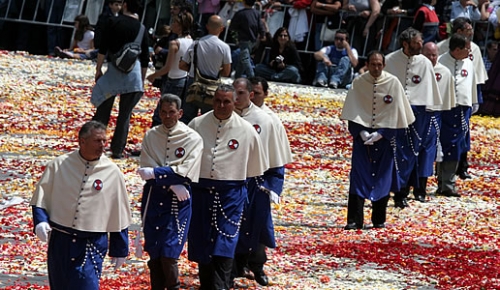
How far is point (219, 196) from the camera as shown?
11.8 m

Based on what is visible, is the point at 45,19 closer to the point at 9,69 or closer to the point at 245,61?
the point at 9,69

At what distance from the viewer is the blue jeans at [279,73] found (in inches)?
1000

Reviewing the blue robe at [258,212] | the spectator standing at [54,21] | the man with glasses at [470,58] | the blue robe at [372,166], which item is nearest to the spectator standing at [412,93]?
the blue robe at [372,166]

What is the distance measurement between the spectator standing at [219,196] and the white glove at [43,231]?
2.20 metres

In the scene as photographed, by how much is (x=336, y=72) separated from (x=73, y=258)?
52.1ft

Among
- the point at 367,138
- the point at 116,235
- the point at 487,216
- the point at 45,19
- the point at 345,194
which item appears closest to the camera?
the point at 116,235

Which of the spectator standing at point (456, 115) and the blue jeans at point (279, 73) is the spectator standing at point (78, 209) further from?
the blue jeans at point (279, 73)

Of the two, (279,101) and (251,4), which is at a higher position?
(251,4)

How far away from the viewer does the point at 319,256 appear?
1395 cm

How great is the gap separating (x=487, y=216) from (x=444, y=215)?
0.53 m

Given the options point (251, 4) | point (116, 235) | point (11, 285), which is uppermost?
point (251, 4)

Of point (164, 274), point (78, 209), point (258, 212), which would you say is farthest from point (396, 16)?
point (78, 209)

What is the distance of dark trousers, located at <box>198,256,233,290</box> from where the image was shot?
11.6 meters

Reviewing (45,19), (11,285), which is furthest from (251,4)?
(11,285)
